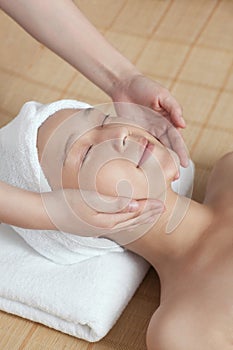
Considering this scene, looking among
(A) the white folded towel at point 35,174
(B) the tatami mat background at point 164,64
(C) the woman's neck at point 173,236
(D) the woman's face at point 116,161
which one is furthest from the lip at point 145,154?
(B) the tatami mat background at point 164,64

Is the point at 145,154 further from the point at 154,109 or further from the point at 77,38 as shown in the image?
the point at 77,38

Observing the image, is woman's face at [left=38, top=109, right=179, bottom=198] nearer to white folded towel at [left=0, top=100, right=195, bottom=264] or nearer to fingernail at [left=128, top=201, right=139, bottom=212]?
white folded towel at [left=0, top=100, right=195, bottom=264]

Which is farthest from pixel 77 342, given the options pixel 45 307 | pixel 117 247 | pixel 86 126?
pixel 86 126

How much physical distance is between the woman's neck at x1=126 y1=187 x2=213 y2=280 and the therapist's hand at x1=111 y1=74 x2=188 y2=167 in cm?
11

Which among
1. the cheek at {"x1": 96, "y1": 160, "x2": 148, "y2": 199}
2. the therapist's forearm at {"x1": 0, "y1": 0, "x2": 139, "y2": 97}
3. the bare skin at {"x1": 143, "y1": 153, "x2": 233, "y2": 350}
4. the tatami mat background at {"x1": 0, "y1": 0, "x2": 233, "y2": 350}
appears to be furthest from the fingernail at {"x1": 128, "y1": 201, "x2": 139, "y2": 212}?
the therapist's forearm at {"x1": 0, "y1": 0, "x2": 139, "y2": 97}

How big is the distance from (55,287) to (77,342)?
0.46 ft

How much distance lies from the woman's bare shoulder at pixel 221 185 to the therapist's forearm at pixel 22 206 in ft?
1.53

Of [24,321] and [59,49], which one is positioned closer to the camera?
[24,321]

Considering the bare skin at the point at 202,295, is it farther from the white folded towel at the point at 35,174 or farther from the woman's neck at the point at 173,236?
the white folded towel at the point at 35,174

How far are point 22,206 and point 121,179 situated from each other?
9.4 inches

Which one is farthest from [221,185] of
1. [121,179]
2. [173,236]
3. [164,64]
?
[164,64]

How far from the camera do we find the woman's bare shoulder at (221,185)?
166 centimetres

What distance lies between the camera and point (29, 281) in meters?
1.67

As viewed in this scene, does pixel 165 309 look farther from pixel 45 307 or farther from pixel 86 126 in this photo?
pixel 86 126
